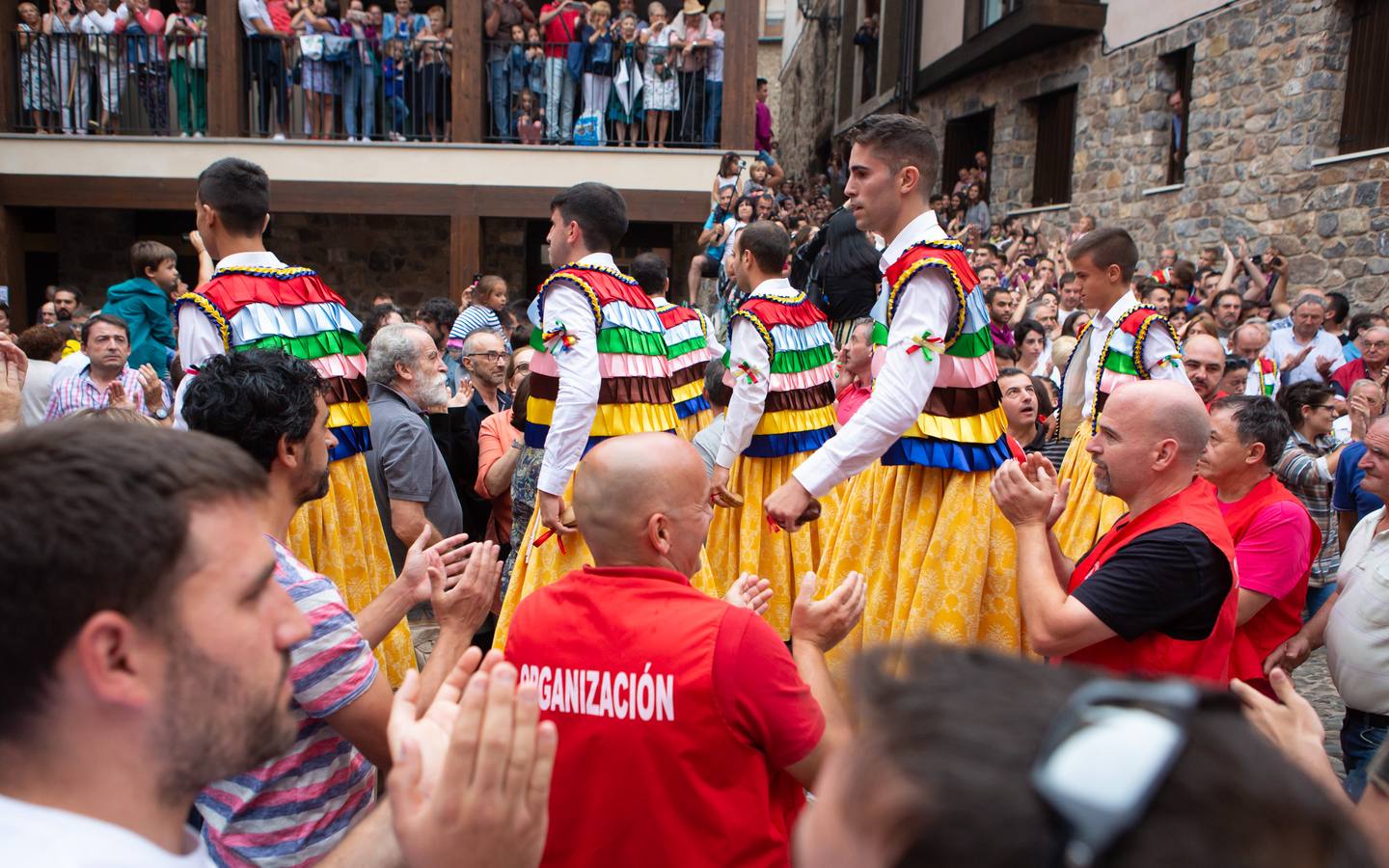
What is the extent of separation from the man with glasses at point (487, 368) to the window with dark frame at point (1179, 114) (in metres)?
8.92

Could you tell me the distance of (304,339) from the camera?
3.86 meters

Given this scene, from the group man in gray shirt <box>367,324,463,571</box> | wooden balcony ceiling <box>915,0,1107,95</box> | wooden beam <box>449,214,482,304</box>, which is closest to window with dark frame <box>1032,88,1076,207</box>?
wooden balcony ceiling <box>915,0,1107,95</box>

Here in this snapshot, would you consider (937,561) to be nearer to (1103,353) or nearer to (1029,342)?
(1103,353)

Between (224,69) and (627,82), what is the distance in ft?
15.3

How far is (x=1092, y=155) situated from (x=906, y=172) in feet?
36.6

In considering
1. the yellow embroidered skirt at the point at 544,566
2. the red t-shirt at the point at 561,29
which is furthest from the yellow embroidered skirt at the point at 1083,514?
the red t-shirt at the point at 561,29

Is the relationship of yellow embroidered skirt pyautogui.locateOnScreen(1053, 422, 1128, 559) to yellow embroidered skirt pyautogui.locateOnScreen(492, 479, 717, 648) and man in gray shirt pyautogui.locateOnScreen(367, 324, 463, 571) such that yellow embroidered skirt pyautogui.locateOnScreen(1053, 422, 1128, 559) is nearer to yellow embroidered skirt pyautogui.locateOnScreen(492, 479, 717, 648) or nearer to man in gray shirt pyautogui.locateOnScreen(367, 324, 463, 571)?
yellow embroidered skirt pyautogui.locateOnScreen(492, 479, 717, 648)

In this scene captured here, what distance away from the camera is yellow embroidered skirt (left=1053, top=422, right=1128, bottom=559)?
436cm

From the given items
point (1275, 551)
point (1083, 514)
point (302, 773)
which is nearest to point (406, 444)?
point (302, 773)

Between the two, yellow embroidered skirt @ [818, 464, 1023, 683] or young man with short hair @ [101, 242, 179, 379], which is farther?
young man with short hair @ [101, 242, 179, 379]

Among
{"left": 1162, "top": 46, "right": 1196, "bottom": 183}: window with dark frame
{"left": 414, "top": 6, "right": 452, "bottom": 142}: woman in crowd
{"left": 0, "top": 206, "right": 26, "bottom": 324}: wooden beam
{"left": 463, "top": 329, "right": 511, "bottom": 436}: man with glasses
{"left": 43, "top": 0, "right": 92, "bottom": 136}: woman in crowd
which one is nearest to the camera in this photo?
{"left": 463, "top": 329, "right": 511, "bottom": 436}: man with glasses

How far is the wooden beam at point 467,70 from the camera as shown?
40.3 feet

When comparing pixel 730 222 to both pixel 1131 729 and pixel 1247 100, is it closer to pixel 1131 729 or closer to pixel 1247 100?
pixel 1247 100

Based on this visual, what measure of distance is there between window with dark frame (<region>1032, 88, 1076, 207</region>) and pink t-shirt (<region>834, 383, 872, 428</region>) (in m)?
10.0
